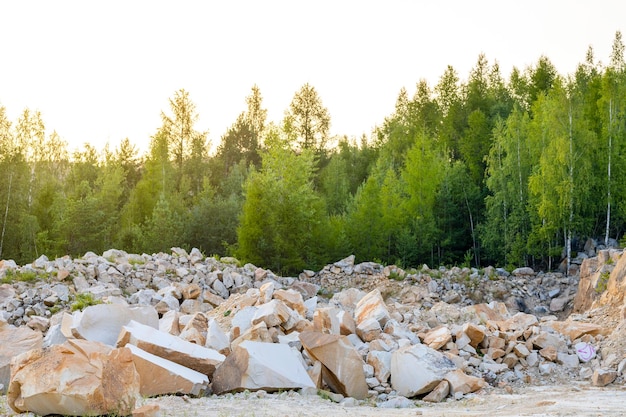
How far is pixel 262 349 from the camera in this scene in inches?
316

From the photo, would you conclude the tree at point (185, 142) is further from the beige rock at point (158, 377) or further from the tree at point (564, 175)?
the beige rock at point (158, 377)

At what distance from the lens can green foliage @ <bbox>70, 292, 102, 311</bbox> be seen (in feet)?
45.7

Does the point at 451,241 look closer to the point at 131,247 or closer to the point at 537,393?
the point at 131,247

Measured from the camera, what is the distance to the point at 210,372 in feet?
25.6

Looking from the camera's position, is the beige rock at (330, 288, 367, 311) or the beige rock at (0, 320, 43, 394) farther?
the beige rock at (330, 288, 367, 311)

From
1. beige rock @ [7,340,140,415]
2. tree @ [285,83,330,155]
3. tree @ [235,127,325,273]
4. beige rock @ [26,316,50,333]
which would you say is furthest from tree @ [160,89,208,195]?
beige rock @ [7,340,140,415]

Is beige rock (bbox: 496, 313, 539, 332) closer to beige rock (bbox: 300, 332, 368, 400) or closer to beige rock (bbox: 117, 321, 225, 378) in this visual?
beige rock (bbox: 300, 332, 368, 400)

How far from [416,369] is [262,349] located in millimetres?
2190

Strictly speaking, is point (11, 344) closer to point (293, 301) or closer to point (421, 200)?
point (293, 301)

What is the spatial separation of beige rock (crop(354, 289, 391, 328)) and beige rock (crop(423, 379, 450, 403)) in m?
2.47

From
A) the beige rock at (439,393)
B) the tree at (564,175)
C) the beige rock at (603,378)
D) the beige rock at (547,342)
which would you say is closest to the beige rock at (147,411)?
the beige rock at (439,393)

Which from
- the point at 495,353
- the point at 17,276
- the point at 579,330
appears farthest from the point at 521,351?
the point at 17,276

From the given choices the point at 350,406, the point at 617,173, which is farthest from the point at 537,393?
the point at 617,173

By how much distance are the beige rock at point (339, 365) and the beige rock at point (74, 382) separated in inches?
120
